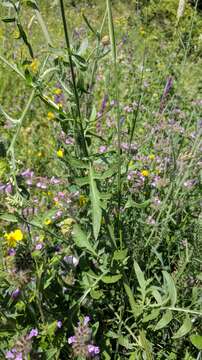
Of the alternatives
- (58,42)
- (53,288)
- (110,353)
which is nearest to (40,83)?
(53,288)

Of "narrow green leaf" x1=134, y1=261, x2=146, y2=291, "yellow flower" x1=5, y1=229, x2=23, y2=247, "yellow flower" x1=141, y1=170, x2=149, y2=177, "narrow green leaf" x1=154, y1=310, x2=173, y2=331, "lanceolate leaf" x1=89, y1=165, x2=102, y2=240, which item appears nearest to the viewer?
"lanceolate leaf" x1=89, y1=165, x2=102, y2=240

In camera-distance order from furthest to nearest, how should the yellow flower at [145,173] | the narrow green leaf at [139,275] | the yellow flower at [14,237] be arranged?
the yellow flower at [145,173] → the yellow flower at [14,237] → the narrow green leaf at [139,275]

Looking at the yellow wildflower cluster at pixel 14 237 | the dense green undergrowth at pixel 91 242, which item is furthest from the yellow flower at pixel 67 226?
the yellow wildflower cluster at pixel 14 237

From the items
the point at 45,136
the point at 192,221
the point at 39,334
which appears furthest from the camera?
the point at 45,136

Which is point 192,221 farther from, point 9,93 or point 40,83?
point 9,93

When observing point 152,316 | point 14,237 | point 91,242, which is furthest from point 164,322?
point 14,237

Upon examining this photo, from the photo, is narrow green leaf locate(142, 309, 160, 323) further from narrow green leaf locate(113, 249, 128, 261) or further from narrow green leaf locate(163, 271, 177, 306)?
narrow green leaf locate(113, 249, 128, 261)

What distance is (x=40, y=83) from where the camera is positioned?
1051mm

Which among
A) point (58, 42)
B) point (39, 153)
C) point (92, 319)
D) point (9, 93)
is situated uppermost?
point (58, 42)

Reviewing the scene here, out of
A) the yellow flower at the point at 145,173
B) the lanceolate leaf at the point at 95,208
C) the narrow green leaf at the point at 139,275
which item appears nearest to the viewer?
the lanceolate leaf at the point at 95,208

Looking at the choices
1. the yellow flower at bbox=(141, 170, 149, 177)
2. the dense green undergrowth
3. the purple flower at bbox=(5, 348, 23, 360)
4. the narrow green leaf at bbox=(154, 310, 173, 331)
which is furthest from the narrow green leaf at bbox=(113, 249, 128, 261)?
the yellow flower at bbox=(141, 170, 149, 177)

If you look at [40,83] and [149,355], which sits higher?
[40,83]

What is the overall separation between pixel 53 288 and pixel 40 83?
2.29 ft

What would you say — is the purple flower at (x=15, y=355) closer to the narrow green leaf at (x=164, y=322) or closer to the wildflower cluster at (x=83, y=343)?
the wildflower cluster at (x=83, y=343)
